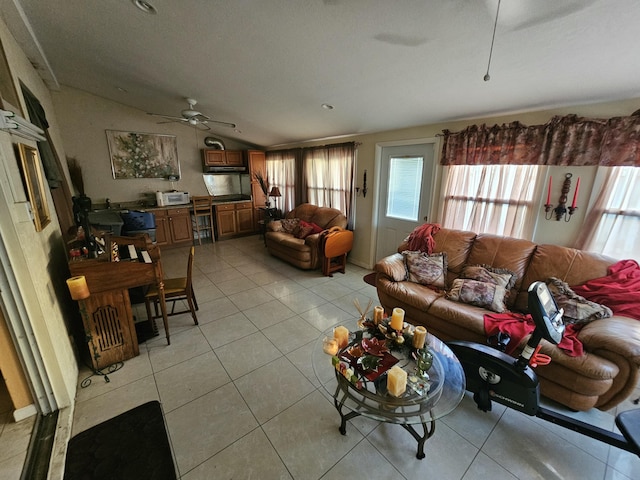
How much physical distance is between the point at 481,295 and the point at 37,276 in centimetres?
324

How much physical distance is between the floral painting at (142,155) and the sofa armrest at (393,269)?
5.00 metres

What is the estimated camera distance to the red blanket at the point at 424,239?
2.84 m

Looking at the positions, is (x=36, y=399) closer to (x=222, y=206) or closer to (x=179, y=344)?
(x=179, y=344)

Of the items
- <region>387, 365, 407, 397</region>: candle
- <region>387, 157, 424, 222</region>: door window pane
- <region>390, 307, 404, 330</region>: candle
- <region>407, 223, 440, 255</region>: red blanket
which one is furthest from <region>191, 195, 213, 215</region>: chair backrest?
<region>387, 365, 407, 397</region>: candle

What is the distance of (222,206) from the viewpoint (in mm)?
5660

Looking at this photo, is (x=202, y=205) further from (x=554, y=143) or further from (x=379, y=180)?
(x=554, y=143)

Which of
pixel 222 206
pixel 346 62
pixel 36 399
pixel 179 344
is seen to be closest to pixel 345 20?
pixel 346 62

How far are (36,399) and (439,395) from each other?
7.97ft

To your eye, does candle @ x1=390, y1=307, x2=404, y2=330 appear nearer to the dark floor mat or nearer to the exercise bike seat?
the exercise bike seat

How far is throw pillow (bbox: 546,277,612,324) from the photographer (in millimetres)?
1787

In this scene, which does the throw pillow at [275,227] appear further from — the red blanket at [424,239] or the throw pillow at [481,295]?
the throw pillow at [481,295]

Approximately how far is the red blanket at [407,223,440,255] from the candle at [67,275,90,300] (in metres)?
3.03

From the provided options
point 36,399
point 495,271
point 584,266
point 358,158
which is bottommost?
point 36,399

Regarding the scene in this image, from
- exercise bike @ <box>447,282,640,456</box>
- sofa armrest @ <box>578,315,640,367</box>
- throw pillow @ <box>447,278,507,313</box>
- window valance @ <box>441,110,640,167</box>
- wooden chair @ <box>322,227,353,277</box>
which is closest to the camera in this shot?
exercise bike @ <box>447,282,640,456</box>
